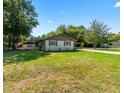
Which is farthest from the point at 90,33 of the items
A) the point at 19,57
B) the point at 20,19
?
the point at 19,57

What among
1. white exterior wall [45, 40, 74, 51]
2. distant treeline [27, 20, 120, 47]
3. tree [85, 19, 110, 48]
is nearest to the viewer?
white exterior wall [45, 40, 74, 51]

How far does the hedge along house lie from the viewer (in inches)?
411

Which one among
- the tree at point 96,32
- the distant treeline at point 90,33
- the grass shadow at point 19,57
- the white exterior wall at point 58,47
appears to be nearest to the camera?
the grass shadow at point 19,57

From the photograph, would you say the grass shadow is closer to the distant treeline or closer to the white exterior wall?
the white exterior wall

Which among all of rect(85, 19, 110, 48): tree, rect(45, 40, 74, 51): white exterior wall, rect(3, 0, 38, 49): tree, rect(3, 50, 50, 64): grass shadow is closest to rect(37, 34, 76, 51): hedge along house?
rect(45, 40, 74, 51): white exterior wall

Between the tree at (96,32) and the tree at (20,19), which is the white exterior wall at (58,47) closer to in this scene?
the tree at (20,19)

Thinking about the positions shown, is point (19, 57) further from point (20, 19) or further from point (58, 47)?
point (20, 19)

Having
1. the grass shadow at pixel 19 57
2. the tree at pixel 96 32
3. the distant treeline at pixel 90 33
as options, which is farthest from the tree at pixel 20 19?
the tree at pixel 96 32

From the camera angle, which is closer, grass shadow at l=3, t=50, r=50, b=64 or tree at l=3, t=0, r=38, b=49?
grass shadow at l=3, t=50, r=50, b=64

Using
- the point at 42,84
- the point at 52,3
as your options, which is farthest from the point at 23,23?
the point at 42,84

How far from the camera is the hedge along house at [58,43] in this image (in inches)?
411

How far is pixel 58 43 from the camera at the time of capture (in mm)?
10688

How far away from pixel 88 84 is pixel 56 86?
1.44 feet
